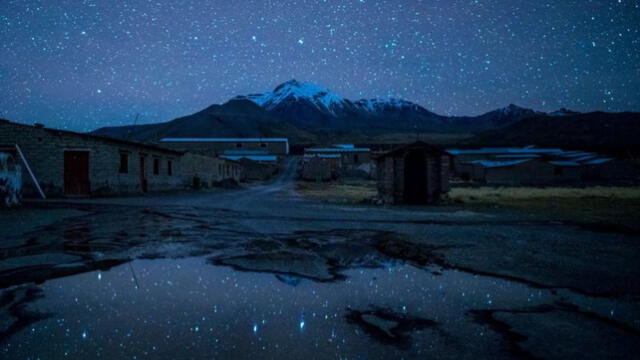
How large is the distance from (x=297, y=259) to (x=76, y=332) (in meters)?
3.80

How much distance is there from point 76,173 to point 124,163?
3.36m

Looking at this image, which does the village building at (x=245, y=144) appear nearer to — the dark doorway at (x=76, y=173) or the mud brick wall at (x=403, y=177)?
the dark doorway at (x=76, y=173)

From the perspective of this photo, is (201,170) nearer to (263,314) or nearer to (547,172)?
(263,314)

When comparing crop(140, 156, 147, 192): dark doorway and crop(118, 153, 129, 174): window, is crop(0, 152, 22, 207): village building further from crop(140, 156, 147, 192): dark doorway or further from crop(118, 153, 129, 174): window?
crop(140, 156, 147, 192): dark doorway

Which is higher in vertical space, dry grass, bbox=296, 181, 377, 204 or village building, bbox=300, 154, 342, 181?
village building, bbox=300, 154, 342, 181

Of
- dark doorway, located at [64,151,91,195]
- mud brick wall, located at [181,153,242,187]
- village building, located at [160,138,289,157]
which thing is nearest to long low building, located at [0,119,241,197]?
dark doorway, located at [64,151,91,195]

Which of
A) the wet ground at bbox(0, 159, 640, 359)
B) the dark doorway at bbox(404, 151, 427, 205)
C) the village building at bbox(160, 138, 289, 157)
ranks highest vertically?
the village building at bbox(160, 138, 289, 157)

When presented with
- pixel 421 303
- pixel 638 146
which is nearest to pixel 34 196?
pixel 421 303

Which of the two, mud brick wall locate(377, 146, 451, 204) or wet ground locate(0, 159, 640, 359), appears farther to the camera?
mud brick wall locate(377, 146, 451, 204)

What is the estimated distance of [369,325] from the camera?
Answer: 155 inches

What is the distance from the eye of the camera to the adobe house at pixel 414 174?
2091 cm

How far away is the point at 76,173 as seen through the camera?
21.6 meters

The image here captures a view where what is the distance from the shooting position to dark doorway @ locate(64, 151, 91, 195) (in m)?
21.4

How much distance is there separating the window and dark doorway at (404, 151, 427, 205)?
17644 millimetres
